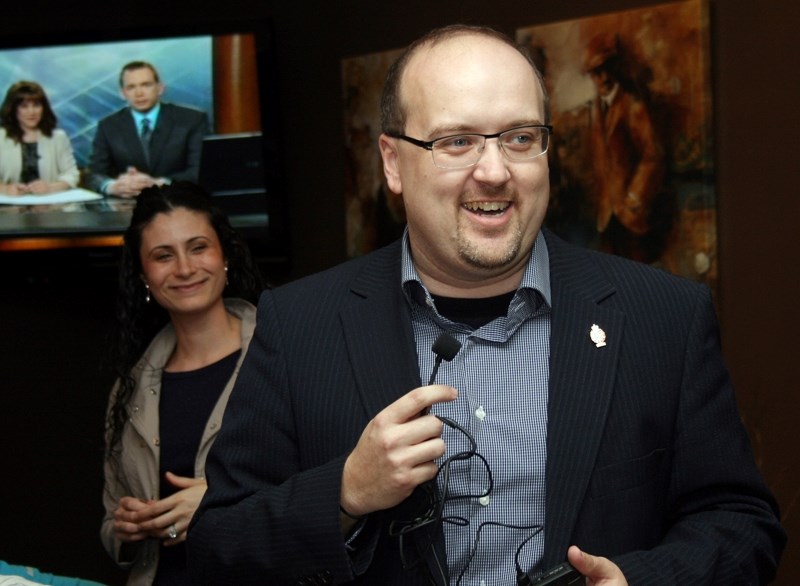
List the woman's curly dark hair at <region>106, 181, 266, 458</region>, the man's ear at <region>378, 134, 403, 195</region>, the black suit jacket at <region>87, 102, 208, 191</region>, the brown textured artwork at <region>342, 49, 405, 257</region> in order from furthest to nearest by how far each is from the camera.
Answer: the black suit jacket at <region>87, 102, 208, 191</region>
the brown textured artwork at <region>342, 49, 405, 257</region>
the woman's curly dark hair at <region>106, 181, 266, 458</region>
the man's ear at <region>378, 134, 403, 195</region>

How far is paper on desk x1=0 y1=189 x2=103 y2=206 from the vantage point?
4727 mm

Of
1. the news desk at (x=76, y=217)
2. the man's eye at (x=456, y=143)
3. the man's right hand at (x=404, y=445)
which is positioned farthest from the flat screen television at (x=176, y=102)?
the man's right hand at (x=404, y=445)

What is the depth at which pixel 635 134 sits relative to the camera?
12.0 feet

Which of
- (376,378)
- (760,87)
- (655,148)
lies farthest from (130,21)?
(376,378)

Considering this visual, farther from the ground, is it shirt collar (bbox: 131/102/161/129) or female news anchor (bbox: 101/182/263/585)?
shirt collar (bbox: 131/102/161/129)

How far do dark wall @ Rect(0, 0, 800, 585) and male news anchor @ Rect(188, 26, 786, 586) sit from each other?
1643 millimetres

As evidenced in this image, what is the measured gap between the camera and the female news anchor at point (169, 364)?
3006 millimetres

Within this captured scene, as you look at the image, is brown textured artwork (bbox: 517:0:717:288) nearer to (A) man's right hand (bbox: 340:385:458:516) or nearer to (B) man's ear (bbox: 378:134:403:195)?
(B) man's ear (bbox: 378:134:403:195)

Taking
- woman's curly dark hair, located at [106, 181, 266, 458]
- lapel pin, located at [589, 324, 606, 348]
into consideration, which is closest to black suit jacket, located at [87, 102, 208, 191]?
woman's curly dark hair, located at [106, 181, 266, 458]

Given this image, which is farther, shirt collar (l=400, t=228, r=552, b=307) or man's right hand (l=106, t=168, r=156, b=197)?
man's right hand (l=106, t=168, r=156, b=197)

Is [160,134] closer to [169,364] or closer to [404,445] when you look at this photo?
[169,364]

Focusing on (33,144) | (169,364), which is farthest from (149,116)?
(169,364)

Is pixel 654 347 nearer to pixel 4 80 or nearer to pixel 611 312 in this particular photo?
pixel 611 312

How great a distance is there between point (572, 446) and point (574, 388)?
10cm
